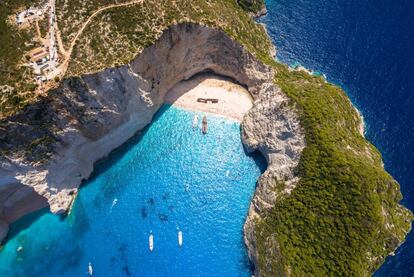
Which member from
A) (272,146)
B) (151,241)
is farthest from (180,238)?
(272,146)

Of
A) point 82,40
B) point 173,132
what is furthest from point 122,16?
point 173,132

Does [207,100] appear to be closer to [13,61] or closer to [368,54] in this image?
[13,61]

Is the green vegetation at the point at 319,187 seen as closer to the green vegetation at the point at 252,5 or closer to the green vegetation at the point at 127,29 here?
the green vegetation at the point at 127,29

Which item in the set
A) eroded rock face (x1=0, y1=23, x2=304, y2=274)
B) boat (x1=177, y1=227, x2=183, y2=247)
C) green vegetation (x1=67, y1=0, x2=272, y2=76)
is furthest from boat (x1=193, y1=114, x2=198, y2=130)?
boat (x1=177, y1=227, x2=183, y2=247)

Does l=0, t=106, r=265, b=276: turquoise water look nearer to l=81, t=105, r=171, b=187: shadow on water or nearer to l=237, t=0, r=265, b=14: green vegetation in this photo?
l=81, t=105, r=171, b=187: shadow on water

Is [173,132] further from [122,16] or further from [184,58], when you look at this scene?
[122,16]

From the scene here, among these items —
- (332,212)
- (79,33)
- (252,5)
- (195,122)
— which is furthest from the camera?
(252,5)
